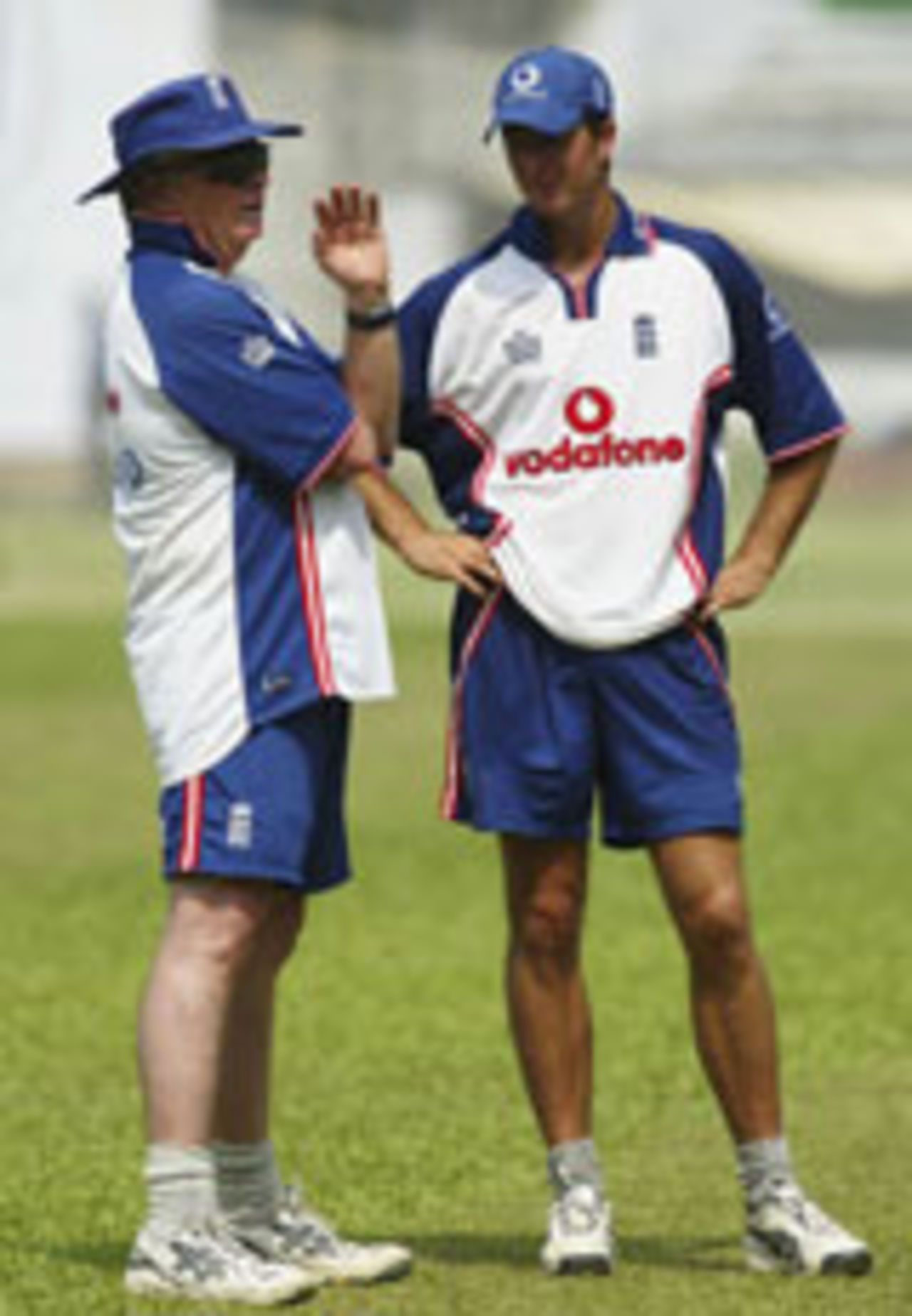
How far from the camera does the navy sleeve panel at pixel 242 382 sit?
7359 millimetres

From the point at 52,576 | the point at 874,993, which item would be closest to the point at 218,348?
the point at 874,993

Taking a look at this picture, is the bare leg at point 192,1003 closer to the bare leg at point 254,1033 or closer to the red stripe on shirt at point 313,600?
the bare leg at point 254,1033

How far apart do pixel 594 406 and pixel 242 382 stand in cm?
78

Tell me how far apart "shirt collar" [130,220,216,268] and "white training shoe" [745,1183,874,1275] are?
2000 millimetres

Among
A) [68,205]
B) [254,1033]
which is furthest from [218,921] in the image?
[68,205]

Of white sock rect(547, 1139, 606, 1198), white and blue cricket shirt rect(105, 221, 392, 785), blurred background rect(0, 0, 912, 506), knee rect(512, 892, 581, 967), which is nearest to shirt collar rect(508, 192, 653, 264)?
white and blue cricket shirt rect(105, 221, 392, 785)

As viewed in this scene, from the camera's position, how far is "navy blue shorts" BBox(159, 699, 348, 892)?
7383 mm

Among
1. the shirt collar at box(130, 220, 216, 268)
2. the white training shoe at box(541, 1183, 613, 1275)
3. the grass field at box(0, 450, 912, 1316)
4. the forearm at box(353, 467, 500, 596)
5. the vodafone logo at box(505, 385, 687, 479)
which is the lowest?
the grass field at box(0, 450, 912, 1316)

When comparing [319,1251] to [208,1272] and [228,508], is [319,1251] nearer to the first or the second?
[208,1272]

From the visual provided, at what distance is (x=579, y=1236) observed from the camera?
7.83m

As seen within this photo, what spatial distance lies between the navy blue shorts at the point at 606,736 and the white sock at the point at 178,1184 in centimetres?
86

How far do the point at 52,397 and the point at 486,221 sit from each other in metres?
7.82

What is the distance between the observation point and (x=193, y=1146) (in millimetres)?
7457

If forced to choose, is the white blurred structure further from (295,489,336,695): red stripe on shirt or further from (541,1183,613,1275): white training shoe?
(295,489,336,695): red stripe on shirt
